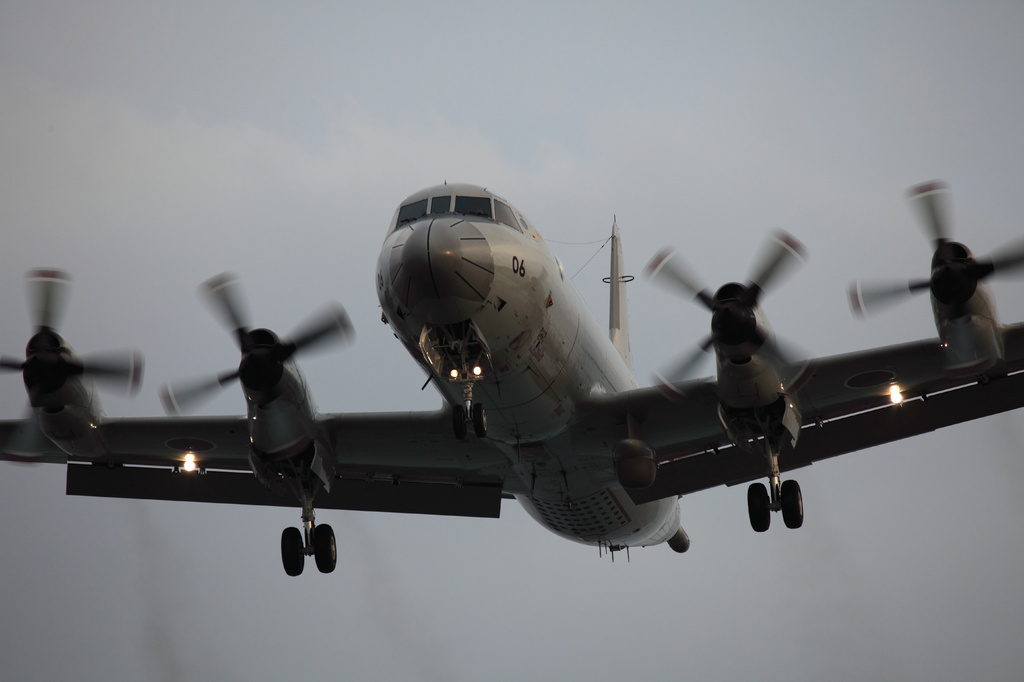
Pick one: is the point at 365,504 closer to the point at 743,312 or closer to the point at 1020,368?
the point at 743,312

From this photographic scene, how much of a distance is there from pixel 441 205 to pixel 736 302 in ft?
14.5

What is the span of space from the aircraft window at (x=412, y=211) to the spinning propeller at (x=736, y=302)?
364 cm

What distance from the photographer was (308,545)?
59.7 ft

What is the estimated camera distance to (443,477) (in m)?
19.9

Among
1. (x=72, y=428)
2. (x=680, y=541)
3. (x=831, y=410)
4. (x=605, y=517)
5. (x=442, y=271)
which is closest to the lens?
(x=442, y=271)

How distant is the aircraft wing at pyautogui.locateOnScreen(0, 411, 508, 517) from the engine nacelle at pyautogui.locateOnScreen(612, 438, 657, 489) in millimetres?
2630

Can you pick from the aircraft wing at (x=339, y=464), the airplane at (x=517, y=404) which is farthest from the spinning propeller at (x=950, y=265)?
the aircraft wing at (x=339, y=464)

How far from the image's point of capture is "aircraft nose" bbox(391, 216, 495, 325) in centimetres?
1400

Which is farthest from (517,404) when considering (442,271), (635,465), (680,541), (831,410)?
(680,541)

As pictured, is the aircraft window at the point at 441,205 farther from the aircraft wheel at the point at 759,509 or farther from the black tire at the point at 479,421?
the aircraft wheel at the point at 759,509

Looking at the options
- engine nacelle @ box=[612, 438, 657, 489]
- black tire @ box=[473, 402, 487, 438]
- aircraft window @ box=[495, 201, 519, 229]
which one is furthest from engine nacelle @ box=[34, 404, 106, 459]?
engine nacelle @ box=[612, 438, 657, 489]

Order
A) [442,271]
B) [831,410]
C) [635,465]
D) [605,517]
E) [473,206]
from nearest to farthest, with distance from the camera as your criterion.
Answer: [442,271] < [473,206] < [635,465] < [831,410] < [605,517]

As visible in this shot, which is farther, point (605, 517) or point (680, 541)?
point (680, 541)

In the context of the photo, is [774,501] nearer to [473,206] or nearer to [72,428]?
[473,206]
